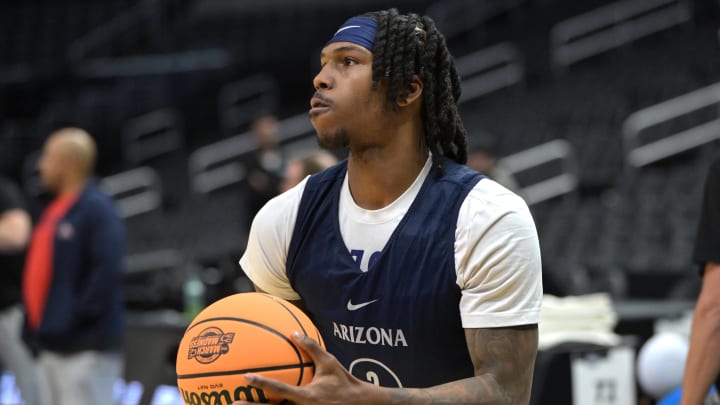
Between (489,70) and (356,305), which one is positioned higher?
(356,305)

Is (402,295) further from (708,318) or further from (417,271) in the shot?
(708,318)

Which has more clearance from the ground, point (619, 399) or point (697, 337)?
point (697, 337)

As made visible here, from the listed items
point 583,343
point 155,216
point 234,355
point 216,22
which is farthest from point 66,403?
point 216,22

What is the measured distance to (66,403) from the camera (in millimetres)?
6707

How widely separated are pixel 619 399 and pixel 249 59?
13.1 meters

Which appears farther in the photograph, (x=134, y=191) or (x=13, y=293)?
(x=134, y=191)

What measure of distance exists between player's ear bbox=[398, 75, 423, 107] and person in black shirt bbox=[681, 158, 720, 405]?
1.02 m

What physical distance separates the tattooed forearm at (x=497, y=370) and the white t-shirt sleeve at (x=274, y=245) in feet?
2.06

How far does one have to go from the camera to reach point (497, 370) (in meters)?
2.81

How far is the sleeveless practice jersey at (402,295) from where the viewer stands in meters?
2.93

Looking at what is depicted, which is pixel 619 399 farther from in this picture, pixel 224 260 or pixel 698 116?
pixel 698 116

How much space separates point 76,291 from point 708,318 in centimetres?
423

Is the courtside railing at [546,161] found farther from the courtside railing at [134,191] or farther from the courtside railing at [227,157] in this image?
the courtside railing at [134,191]

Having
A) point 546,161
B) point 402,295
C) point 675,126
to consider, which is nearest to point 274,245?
point 402,295
